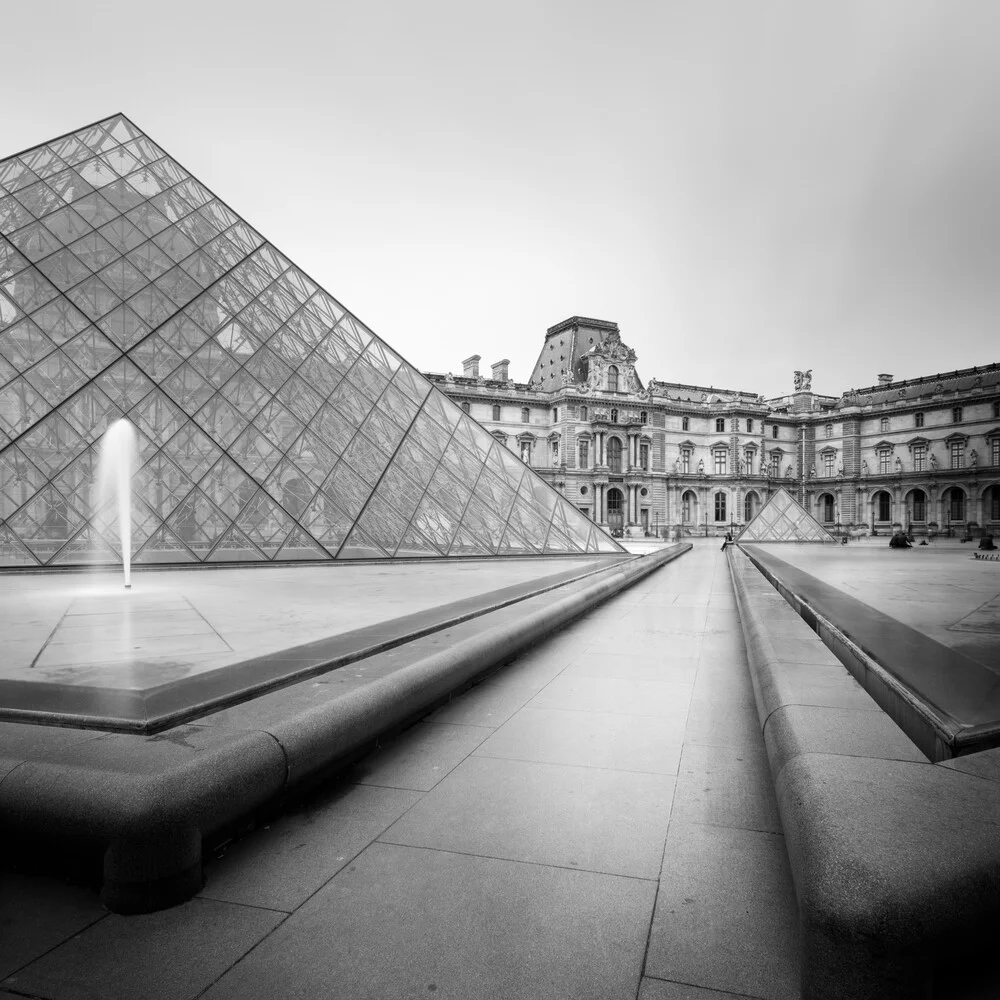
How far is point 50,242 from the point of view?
15.1 m

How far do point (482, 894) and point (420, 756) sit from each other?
4.12ft

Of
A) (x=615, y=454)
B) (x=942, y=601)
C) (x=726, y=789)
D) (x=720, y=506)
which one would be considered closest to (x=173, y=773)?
(x=726, y=789)

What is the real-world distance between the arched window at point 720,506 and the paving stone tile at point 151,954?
66.6 m

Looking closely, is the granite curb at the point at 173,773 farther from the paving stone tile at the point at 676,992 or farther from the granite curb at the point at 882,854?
the granite curb at the point at 882,854

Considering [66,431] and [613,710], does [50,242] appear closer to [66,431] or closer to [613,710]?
[66,431]

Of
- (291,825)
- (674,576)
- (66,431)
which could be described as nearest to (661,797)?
(291,825)

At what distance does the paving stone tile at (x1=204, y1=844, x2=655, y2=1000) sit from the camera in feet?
5.53

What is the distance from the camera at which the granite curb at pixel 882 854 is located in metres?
1.51

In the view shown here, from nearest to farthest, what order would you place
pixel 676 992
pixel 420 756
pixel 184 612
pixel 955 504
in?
1. pixel 676 992
2. pixel 420 756
3. pixel 184 612
4. pixel 955 504

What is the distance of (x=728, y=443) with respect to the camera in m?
65.4

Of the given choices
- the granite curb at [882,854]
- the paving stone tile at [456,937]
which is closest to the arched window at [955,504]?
the granite curb at [882,854]

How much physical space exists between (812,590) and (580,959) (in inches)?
302

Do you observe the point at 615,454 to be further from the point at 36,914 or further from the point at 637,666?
the point at 36,914

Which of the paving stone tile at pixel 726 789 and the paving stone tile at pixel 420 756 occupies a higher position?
the paving stone tile at pixel 726 789
